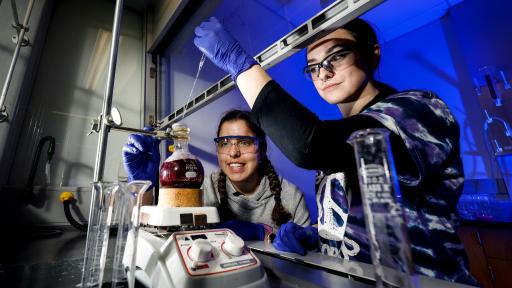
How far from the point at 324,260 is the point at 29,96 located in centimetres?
233

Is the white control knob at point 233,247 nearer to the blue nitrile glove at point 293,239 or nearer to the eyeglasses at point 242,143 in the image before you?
the blue nitrile glove at point 293,239

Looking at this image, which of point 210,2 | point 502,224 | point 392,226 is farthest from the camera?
point 210,2

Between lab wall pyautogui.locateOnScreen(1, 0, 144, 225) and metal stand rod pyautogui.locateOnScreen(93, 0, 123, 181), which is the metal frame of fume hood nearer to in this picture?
metal stand rod pyautogui.locateOnScreen(93, 0, 123, 181)

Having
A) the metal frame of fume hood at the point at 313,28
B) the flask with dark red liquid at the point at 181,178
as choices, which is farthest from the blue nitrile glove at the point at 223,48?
the flask with dark red liquid at the point at 181,178

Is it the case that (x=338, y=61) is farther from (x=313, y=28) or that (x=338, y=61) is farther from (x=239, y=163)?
(x=239, y=163)

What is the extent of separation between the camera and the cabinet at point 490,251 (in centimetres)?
114

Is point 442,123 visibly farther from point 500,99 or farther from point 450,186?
point 500,99

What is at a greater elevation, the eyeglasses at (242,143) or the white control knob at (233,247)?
the eyeglasses at (242,143)


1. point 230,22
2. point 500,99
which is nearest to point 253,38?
point 230,22

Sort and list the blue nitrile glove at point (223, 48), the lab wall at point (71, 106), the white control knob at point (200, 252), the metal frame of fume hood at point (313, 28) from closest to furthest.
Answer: the white control knob at point (200, 252) → the metal frame of fume hood at point (313, 28) → the blue nitrile glove at point (223, 48) → the lab wall at point (71, 106)

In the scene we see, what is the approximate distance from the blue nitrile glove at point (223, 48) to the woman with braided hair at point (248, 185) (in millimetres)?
597

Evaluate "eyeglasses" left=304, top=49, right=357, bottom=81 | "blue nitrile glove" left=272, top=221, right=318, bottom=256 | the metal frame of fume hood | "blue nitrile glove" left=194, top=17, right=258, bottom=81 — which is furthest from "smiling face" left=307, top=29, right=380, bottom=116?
"blue nitrile glove" left=272, top=221, right=318, bottom=256

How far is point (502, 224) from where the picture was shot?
1150 mm

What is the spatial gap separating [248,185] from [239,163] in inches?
7.0
